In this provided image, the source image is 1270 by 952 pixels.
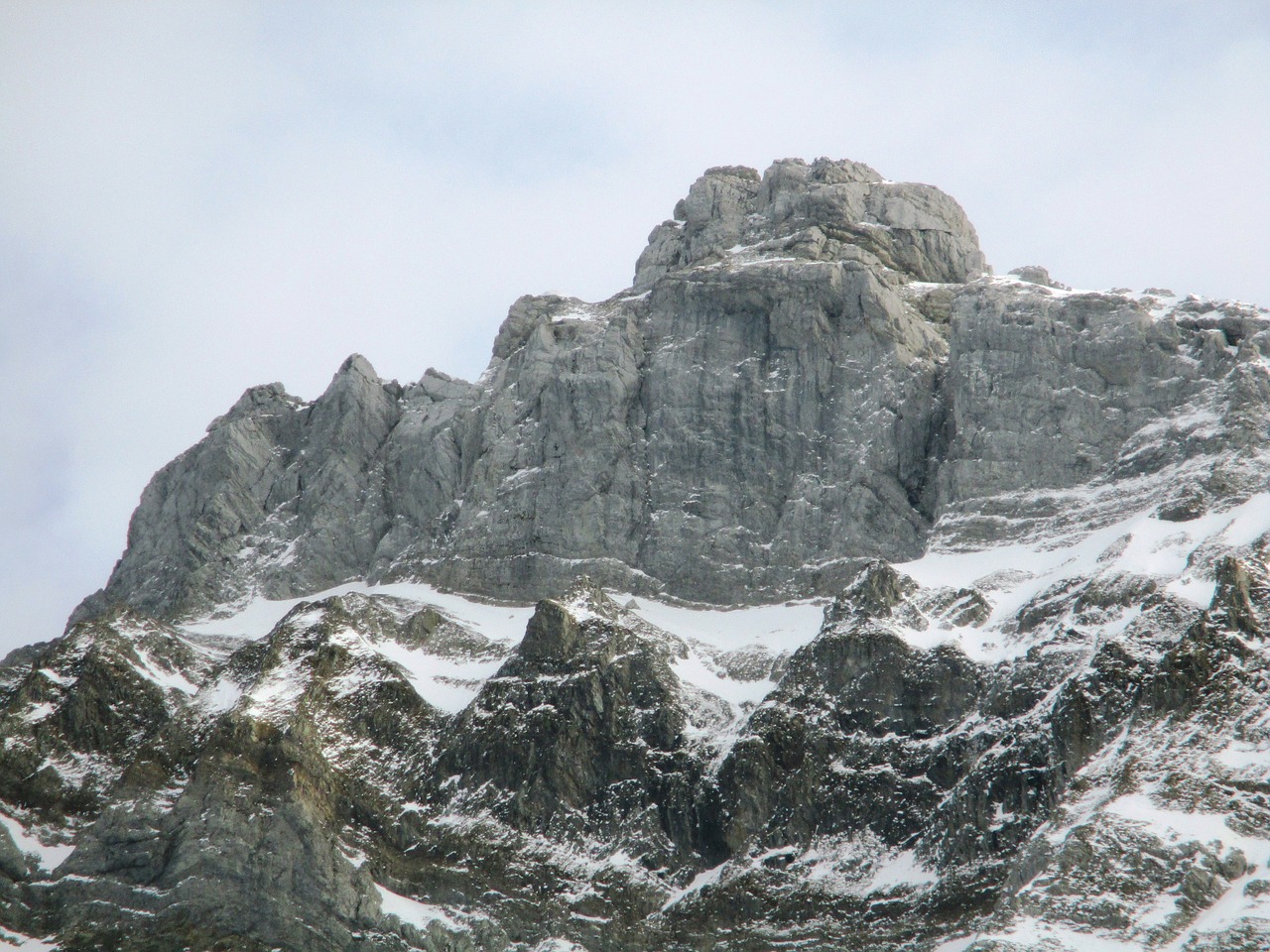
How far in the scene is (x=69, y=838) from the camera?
137375mm

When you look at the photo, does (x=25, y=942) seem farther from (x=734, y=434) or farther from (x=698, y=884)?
(x=734, y=434)

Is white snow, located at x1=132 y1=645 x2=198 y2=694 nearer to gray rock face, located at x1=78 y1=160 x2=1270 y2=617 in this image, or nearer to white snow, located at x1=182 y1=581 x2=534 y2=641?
white snow, located at x1=182 y1=581 x2=534 y2=641

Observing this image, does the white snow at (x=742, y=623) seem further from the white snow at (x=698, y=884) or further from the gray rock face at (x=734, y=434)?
the white snow at (x=698, y=884)

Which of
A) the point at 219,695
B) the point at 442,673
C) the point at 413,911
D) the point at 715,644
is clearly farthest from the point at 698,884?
the point at 219,695

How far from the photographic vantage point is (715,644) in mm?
152750

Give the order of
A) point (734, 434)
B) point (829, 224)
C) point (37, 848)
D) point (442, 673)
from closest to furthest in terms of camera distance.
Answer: point (37, 848) < point (442, 673) < point (734, 434) < point (829, 224)

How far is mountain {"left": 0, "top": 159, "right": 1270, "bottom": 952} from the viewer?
12419 centimetres

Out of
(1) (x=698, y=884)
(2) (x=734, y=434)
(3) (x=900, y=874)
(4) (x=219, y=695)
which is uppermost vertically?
(2) (x=734, y=434)

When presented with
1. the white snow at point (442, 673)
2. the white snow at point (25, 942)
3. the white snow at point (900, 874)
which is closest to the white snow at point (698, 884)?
the white snow at point (900, 874)

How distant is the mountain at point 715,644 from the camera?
407 ft

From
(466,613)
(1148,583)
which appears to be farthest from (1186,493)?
(466,613)

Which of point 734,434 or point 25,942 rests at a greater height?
point 734,434

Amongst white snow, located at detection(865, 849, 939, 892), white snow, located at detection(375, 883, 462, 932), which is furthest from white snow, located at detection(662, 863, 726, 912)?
white snow, located at detection(375, 883, 462, 932)

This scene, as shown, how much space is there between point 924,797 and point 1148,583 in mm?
21794
